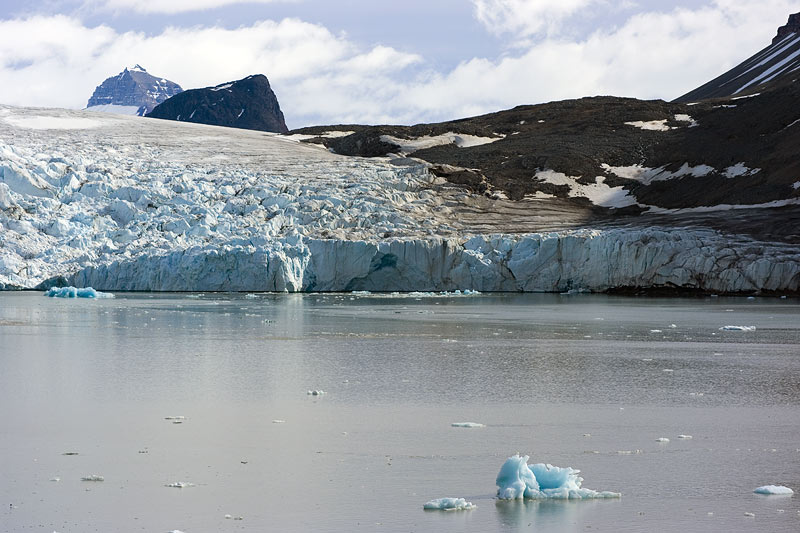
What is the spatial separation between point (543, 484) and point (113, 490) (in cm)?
241

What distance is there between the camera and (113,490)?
16.9ft

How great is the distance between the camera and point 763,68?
82.8 meters

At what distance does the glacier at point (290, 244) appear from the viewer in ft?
96.8

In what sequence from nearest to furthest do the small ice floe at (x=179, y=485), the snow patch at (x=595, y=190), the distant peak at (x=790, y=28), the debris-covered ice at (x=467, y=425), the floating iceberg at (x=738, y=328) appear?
1. the small ice floe at (x=179, y=485)
2. the debris-covered ice at (x=467, y=425)
3. the floating iceberg at (x=738, y=328)
4. the snow patch at (x=595, y=190)
5. the distant peak at (x=790, y=28)

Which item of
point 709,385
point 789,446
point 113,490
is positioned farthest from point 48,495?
point 709,385

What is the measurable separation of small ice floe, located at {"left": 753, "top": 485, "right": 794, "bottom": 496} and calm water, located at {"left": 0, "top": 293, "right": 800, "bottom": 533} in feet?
0.35

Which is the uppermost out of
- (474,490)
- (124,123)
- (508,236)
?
(124,123)

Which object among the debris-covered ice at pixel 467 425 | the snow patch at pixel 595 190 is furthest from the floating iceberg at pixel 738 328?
the snow patch at pixel 595 190

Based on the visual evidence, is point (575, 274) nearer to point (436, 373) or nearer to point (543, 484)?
point (436, 373)

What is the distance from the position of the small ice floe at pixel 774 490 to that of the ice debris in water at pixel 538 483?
2.69 ft

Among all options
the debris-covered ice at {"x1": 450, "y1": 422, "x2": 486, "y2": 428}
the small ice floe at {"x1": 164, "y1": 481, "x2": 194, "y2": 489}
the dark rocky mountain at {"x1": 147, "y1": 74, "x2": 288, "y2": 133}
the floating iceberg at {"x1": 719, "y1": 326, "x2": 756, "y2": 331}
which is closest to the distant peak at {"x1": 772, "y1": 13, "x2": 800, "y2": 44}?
the dark rocky mountain at {"x1": 147, "y1": 74, "x2": 288, "y2": 133}

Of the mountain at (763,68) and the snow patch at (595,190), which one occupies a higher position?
the mountain at (763,68)

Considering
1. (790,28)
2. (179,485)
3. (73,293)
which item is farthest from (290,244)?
(790,28)

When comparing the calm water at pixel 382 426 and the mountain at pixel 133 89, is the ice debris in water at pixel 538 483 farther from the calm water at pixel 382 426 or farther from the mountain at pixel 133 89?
the mountain at pixel 133 89
